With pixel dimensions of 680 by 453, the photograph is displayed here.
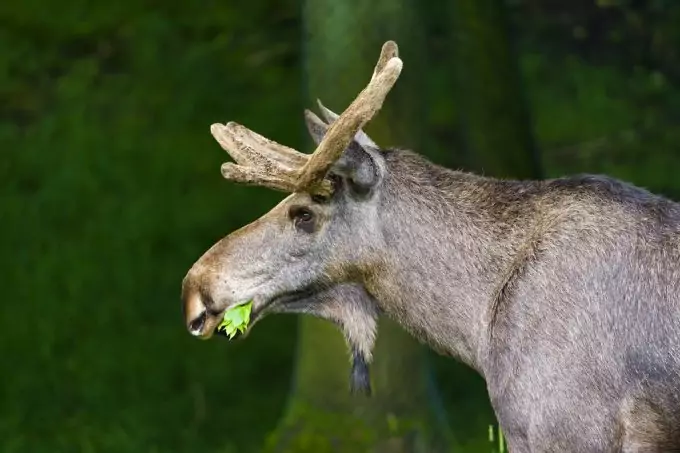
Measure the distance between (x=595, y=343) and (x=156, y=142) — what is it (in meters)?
7.96

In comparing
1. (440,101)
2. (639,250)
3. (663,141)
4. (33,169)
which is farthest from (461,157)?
(639,250)

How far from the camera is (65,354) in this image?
536 inches

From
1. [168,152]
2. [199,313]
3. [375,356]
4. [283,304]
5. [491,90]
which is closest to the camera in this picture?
[199,313]

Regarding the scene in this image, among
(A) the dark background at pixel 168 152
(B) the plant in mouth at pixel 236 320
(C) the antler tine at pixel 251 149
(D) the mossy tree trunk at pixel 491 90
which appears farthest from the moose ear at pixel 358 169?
(A) the dark background at pixel 168 152

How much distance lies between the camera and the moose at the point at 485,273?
7.13 meters

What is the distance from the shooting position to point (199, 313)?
297 inches

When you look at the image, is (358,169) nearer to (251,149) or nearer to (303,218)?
(303,218)

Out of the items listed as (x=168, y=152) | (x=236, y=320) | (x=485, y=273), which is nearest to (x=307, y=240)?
(x=236, y=320)

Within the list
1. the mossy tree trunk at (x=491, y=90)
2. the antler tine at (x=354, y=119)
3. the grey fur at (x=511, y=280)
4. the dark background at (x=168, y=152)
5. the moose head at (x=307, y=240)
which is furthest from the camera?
the dark background at (x=168, y=152)

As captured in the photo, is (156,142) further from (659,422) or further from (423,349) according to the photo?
(659,422)

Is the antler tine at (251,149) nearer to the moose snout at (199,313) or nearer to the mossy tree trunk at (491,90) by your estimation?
the moose snout at (199,313)

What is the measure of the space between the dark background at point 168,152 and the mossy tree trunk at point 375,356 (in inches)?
95.5

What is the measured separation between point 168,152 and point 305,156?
6.94 m

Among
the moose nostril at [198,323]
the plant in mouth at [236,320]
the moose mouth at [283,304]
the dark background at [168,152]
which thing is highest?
the dark background at [168,152]
